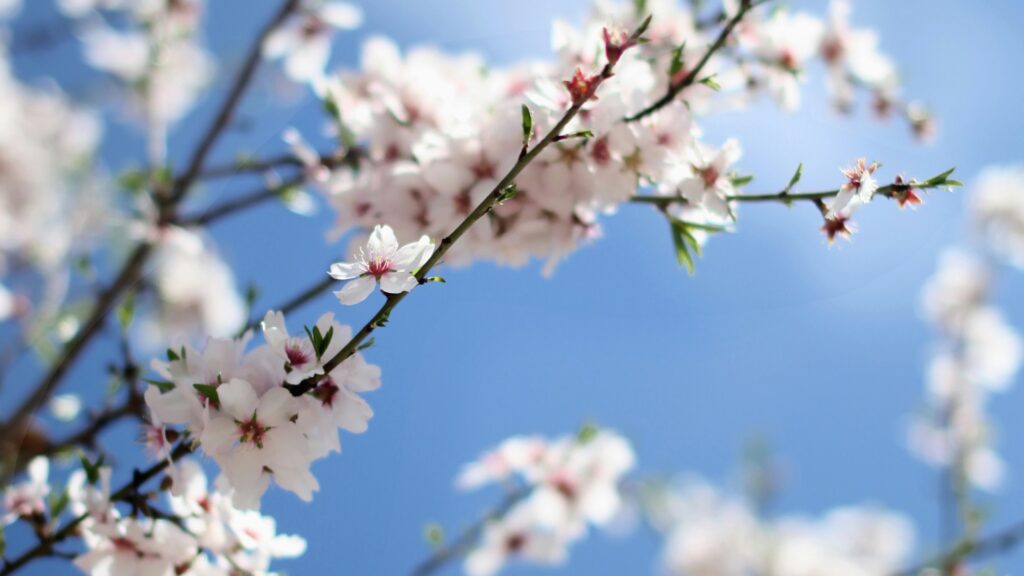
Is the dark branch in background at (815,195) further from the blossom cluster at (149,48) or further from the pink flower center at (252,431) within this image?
the blossom cluster at (149,48)

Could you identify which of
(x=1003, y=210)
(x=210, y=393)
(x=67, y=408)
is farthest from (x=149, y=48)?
(x=1003, y=210)

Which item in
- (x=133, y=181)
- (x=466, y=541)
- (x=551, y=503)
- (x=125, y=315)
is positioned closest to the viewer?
(x=125, y=315)

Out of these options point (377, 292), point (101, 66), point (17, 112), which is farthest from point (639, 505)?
point (17, 112)

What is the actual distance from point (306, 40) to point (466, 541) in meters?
1.03

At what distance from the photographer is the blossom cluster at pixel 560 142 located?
0.82m

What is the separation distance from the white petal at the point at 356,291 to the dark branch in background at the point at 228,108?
3.86 ft

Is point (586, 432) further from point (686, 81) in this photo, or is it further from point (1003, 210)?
point (1003, 210)

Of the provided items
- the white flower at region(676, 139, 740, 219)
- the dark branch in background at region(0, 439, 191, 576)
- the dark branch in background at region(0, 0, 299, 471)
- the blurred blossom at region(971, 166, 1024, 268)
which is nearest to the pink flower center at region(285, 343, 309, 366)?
the dark branch in background at region(0, 439, 191, 576)

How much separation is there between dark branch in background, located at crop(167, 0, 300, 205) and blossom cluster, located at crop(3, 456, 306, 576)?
99 centimetres

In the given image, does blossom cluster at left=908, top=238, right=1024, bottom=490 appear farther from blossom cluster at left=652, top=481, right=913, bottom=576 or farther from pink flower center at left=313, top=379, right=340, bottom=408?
pink flower center at left=313, top=379, right=340, bottom=408

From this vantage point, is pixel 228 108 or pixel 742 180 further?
pixel 228 108

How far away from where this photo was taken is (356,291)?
59cm

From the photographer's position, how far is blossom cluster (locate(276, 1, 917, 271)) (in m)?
0.82

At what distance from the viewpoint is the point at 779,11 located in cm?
116
